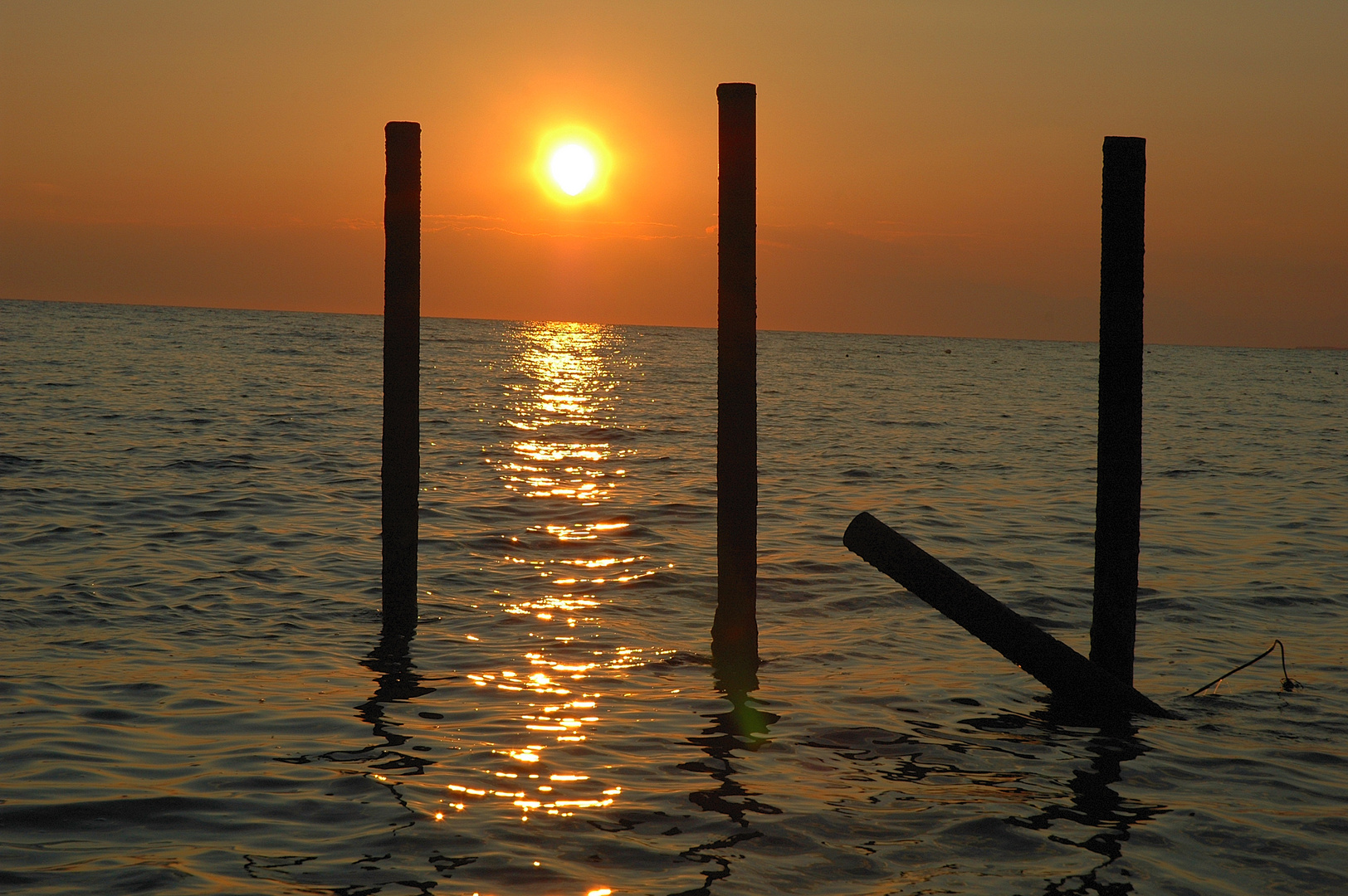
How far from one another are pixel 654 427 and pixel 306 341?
59635 mm

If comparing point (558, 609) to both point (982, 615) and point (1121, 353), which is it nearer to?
point (982, 615)

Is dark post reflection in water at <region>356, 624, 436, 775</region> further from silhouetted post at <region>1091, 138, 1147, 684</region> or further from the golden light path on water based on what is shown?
silhouetted post at <region>1091, 138, 1147, 684</region>

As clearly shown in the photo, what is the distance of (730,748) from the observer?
630cm

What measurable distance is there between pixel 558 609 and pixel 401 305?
3342mm

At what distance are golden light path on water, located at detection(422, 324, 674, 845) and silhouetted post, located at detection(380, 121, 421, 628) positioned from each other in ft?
5.22

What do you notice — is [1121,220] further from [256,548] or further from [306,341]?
[306,341]

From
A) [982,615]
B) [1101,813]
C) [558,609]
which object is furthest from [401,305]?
[1101,813]

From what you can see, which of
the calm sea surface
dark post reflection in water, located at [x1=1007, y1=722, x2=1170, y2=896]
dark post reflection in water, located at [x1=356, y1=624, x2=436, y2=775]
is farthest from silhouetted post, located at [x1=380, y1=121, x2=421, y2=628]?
dark post reflection in water, located at [x1=1007, y1=722, x2=1170, y2=896]

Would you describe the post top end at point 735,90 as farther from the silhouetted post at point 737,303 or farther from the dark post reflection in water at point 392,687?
the dark post reflection in water at point 392,687

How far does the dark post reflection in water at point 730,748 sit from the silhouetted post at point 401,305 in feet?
8.80

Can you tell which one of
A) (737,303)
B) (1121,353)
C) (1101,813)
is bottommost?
(1101,813)

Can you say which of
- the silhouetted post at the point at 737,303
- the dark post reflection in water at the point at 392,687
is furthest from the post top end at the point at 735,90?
the dark post reflection in water at the point at 392,687

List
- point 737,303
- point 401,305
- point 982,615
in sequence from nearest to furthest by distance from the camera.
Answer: point 982,615
point 737,303
point 401,305

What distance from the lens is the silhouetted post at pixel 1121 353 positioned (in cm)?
628
